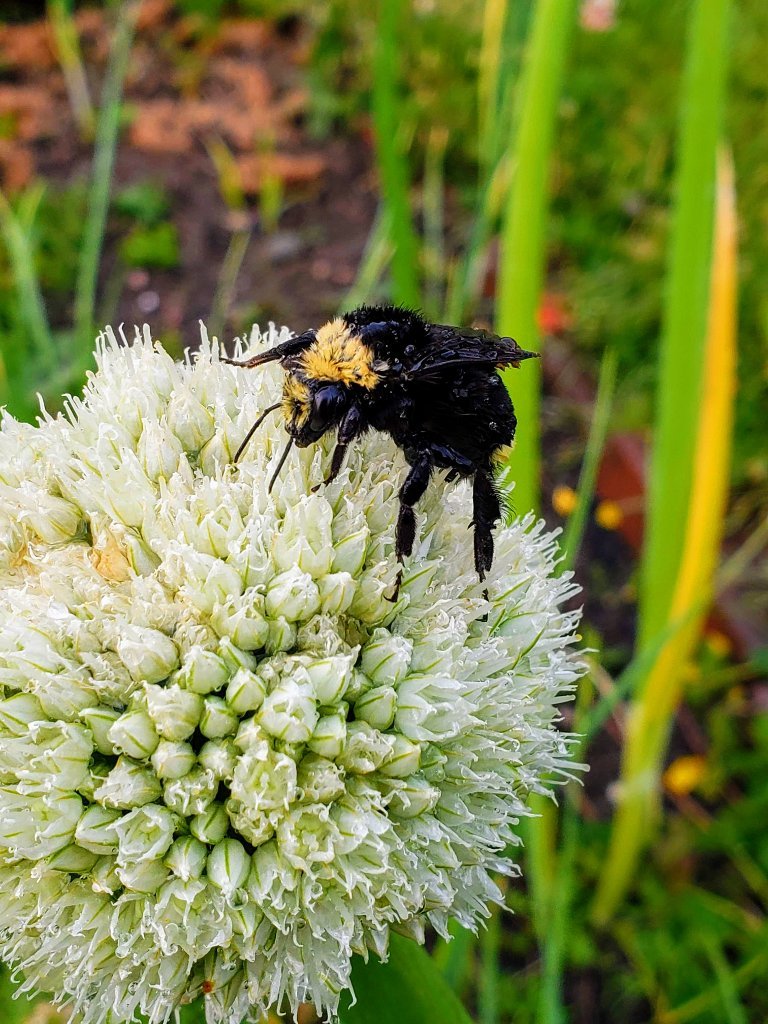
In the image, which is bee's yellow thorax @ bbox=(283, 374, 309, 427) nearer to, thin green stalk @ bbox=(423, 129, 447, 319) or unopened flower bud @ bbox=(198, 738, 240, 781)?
unopened flower bud @ bbox=(198, 738, 240, 781)

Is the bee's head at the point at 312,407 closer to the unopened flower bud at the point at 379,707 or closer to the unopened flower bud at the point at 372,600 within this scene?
the unopened flower bud at the point at 372,600

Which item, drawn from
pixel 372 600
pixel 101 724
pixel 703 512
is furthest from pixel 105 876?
pixel 703 512

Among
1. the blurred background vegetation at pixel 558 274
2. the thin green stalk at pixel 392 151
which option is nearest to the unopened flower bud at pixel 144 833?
the blurred background vegetation at pixel 558 274

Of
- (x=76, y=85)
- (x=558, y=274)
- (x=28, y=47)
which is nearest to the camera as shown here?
(x=558, y=274)

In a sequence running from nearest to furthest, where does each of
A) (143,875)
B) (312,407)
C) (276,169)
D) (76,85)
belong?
(143,875)
(312,407)
(276,169)
(76,85)

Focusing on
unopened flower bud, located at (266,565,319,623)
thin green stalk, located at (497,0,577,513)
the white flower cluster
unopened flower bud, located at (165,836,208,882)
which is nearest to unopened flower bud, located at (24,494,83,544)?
the white flower cluster

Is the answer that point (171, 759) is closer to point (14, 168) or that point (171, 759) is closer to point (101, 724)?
point (101, 724)
